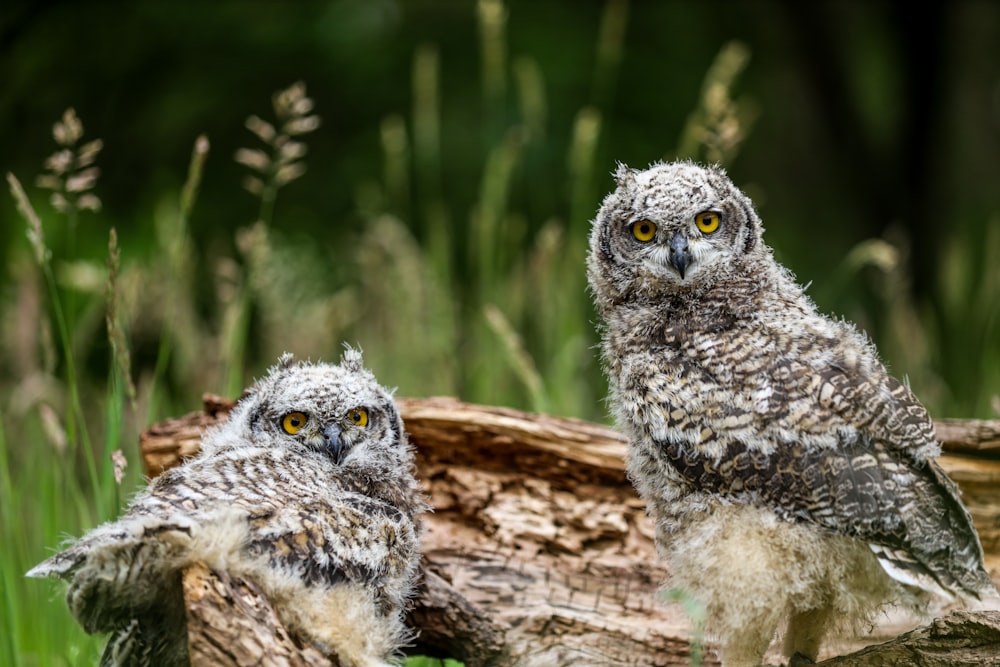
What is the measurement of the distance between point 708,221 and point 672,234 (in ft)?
0.49

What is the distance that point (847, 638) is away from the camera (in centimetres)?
328

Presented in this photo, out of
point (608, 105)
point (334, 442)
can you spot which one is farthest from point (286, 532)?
point (608, 105)

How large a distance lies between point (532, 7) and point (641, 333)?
5.86 metres

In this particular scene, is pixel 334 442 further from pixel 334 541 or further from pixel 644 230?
pixel 644 230

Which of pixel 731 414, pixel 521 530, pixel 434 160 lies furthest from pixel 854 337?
pixel 434 160

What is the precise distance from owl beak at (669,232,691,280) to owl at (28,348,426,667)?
1010mm

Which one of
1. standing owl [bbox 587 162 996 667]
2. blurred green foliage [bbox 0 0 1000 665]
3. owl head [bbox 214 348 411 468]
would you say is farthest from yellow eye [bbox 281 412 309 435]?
standing owl [bbox 587 162 996 667]

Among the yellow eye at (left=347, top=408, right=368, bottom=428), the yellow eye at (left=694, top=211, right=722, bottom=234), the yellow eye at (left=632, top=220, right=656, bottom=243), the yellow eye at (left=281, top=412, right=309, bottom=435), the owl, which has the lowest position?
the owl

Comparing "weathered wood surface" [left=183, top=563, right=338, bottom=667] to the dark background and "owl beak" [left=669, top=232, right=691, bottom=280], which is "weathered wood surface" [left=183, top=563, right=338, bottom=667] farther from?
the dark background

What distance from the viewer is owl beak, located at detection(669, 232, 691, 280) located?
312 cm

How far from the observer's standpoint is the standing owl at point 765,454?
273 cm

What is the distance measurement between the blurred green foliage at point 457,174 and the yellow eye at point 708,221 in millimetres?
661

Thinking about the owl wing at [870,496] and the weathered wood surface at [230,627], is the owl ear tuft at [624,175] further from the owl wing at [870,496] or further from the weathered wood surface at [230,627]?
the weathered wood surface at [230,627]

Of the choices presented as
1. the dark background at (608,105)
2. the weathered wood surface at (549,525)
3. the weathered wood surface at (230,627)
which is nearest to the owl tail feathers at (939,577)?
the weathered wood surface at (549,525)
